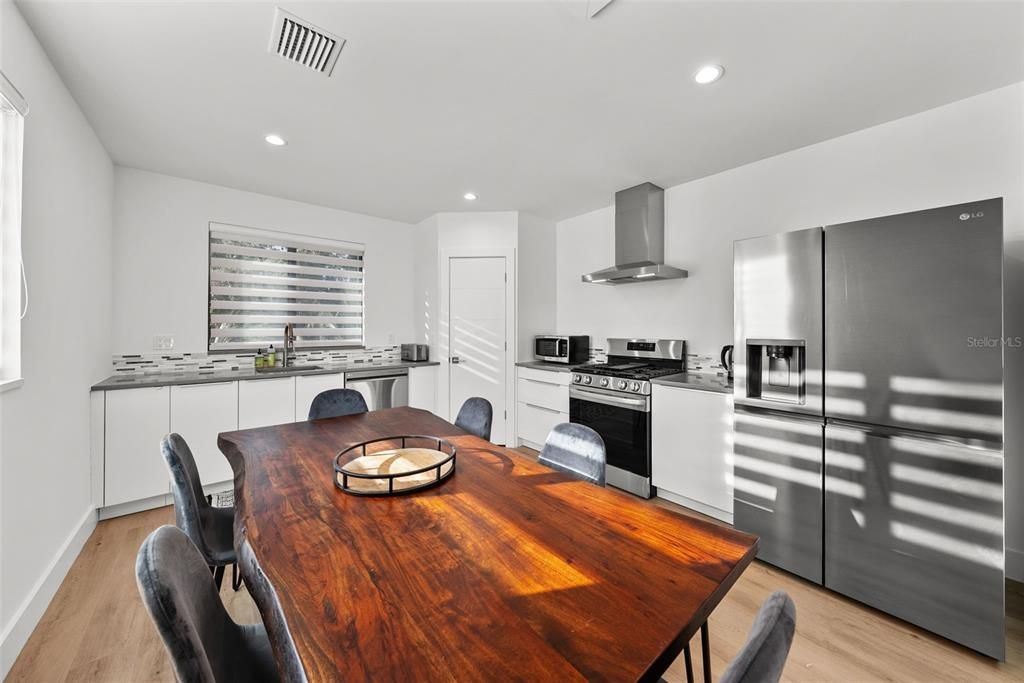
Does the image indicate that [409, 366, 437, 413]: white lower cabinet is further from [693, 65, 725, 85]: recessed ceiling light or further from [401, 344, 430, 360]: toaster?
[693, 65, 725, 85]: recessed ceiling light

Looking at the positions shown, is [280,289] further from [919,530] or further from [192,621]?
[919,530]

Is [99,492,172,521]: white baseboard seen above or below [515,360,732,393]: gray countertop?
below

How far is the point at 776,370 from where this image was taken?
2219 mm

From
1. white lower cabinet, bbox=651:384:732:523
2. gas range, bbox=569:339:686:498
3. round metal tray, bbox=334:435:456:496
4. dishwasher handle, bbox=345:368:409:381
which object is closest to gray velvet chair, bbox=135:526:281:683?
round metal tray, bbox=334:435:456:496

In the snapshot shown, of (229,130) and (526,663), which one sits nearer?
(526,663)

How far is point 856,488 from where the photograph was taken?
1.90 m

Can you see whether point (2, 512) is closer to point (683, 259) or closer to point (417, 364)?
point (417, 364)

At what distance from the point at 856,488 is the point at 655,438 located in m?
1.22

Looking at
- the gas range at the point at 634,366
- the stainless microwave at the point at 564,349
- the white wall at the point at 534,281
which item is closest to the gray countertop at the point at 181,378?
the white wall at the point at 534,281

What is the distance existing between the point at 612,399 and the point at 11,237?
337cm

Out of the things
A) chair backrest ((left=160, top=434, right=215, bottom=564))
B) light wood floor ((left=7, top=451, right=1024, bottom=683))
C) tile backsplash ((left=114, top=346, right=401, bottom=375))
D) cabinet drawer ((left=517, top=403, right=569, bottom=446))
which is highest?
tile backsplash ((left=114, top=346, right=401, bottom=375))

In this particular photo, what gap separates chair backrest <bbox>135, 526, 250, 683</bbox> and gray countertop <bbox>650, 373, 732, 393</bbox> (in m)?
2.60

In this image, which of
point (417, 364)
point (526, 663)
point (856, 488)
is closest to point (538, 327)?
point (417, 364)

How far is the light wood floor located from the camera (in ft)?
5.04
